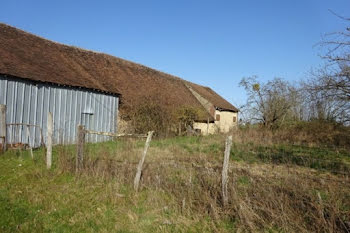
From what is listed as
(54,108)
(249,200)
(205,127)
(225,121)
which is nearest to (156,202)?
(249,200)

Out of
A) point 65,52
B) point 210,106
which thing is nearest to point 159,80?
point 210,106

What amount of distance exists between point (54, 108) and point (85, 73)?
4311 mm

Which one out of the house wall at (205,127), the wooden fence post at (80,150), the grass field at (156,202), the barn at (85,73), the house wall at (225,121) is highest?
the barn at (85,73)

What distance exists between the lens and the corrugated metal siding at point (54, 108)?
1252cm

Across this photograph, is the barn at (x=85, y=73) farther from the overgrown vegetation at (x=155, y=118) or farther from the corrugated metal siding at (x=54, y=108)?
the overgrown vegetation at (x=155, y=118)

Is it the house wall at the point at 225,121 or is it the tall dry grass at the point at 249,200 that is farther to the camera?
the house wall at the point at 225,121

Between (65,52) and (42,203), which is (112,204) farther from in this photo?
(65,52)

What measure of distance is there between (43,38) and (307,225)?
63.1ft

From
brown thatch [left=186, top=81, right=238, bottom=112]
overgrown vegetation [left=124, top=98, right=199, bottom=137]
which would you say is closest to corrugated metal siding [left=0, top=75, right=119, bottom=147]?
overgrown vegetation [left=124, top=98, right=199, bottom=137]

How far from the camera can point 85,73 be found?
18.0 metres

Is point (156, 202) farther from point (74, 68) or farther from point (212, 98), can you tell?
point (212, 98)

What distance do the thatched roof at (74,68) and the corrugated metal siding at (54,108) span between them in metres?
0.46

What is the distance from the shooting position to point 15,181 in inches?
281

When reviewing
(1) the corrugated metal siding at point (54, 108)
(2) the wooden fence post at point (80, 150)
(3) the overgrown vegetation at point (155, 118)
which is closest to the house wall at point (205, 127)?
(3) the overgrown vegetation at point (155, 118)
